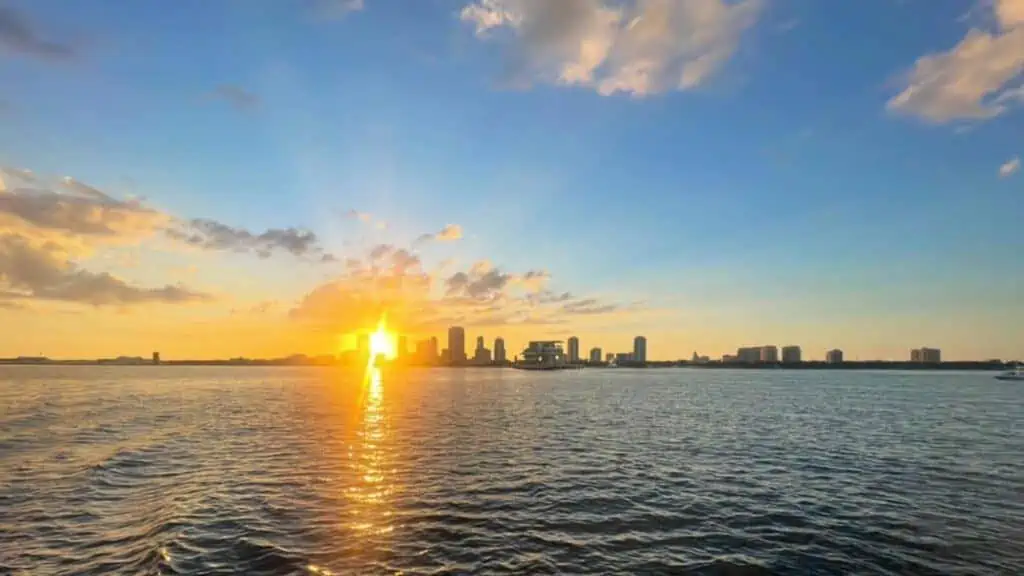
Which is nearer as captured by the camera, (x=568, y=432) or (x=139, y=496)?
(x=139, y=496)

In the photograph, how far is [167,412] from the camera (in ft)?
249

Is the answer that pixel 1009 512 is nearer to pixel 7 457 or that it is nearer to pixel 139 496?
pixel 139 496

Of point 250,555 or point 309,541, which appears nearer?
point 250,555

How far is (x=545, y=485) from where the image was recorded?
31.3m

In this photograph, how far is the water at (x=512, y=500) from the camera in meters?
19.9

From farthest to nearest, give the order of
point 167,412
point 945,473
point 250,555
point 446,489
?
1. point 167,412
2. point 945,473
3. point 446,489
4. point 250,555

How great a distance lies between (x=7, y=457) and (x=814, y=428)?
7284 centimetres

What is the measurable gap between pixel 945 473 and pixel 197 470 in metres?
49.4

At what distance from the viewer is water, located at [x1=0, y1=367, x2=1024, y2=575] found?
65.3 feet

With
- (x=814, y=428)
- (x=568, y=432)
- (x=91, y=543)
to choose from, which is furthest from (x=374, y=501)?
(x=814, y=428)

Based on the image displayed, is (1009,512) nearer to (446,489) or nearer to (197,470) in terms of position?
(446,489)

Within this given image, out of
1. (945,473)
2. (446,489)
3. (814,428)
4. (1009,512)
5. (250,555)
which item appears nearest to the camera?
(250,555)

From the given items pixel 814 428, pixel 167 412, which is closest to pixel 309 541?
pixel 814 428

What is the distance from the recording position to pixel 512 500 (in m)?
28.0
